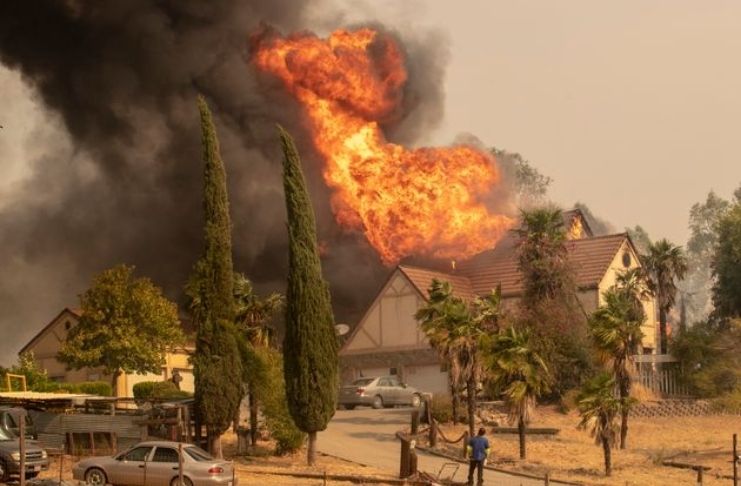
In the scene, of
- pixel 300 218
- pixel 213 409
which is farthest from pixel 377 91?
A: pixel 213 409

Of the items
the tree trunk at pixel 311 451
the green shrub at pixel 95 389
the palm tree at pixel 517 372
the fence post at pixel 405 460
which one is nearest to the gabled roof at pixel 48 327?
the green shrub at pixel 95 389

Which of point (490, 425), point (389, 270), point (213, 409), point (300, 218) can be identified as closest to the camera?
point (213, 409)

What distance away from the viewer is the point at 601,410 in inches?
1438

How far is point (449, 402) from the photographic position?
4625 centimetres

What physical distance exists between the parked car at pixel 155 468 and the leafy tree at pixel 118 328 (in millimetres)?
20846

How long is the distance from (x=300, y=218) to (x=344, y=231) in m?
29.2

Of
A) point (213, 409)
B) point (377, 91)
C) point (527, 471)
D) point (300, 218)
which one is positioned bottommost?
point (527, 471)

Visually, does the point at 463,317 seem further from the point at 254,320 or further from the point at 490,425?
the point at 254,320

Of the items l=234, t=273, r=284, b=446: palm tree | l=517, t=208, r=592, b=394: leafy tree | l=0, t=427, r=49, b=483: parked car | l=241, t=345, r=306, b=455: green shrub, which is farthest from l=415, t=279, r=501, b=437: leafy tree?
l=0, t=427, r=49, b=483: parked car

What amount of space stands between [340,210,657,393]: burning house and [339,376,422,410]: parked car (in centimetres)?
406

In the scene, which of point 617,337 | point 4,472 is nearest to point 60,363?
point 617,337

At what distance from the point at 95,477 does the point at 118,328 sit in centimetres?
2128

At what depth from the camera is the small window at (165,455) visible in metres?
28.0

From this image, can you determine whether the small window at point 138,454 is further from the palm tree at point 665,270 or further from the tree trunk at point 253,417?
the palm tree at point 665,270
